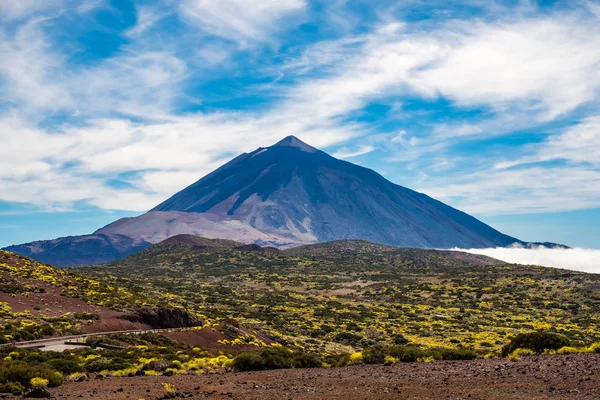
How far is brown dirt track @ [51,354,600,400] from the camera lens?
45.3ft

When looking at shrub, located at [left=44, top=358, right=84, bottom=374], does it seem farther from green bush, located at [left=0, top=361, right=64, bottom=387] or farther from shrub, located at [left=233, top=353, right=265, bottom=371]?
shrub, located at [left=233, top=353, right=265, bottom=371]

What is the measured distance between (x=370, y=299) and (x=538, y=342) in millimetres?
73807

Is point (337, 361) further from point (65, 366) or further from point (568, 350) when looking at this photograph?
point (65, 366)

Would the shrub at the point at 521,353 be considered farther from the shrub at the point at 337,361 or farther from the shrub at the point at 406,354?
the shrub at the point at 337,361

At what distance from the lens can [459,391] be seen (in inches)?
557

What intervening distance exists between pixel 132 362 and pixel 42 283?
33.7m

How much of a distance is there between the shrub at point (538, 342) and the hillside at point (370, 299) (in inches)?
780

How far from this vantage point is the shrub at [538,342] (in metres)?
21.4

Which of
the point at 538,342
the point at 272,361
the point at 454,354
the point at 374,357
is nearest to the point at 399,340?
the point at 454,354

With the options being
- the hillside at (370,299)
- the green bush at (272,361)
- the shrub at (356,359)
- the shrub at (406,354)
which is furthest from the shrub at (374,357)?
the hillside at (370,299)

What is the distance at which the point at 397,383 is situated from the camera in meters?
16.2

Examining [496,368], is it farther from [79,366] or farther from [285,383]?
[79,366]

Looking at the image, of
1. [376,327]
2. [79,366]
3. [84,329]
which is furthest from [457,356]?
[376,327]

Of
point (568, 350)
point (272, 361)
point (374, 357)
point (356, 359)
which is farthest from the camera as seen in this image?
point (356, 359)
